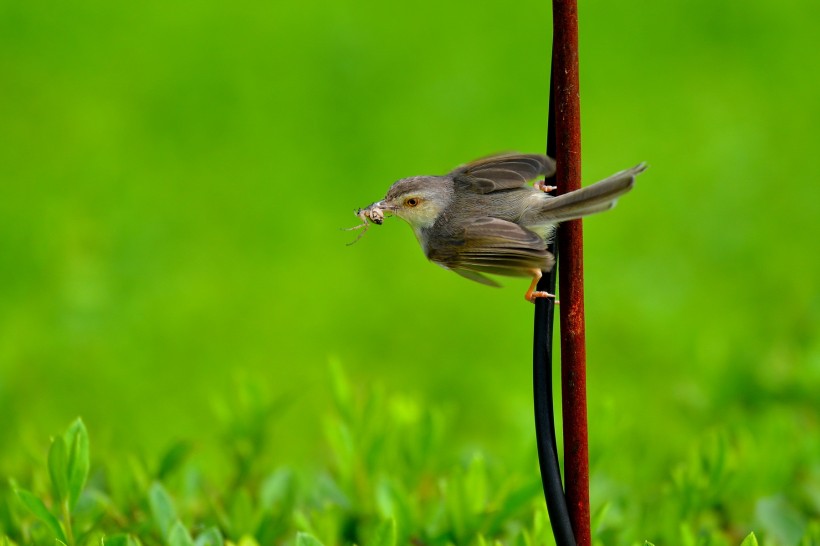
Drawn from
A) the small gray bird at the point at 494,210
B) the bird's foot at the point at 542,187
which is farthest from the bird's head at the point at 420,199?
the bird's foot at the point at 542,187

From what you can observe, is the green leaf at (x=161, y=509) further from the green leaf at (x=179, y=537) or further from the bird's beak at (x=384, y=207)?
the bird's beak at (x=384, y=207)

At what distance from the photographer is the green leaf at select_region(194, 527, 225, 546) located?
1874mm

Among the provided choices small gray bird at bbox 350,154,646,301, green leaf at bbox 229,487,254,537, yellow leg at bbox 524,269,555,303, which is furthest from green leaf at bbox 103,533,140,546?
yellow leg at bbox 524,269,555,303

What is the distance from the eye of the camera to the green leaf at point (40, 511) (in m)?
1.79

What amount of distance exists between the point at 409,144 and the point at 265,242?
1151mm

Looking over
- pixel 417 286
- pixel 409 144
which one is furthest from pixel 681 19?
pixel 417 286

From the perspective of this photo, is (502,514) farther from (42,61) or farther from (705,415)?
(42,61)

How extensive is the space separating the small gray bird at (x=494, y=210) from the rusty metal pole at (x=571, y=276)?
0.15 ft

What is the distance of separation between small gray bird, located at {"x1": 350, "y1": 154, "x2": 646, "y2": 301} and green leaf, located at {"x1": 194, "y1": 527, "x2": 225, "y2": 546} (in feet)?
2.08

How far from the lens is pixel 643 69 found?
7.20 m

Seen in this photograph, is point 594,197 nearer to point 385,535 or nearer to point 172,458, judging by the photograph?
point 385,535

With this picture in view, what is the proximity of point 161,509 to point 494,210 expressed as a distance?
2.86ft

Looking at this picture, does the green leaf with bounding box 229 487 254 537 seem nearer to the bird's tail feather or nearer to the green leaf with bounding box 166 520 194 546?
the green leaf with bounding box 166 520 194 546

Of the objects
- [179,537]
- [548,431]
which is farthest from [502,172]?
[179,537]
